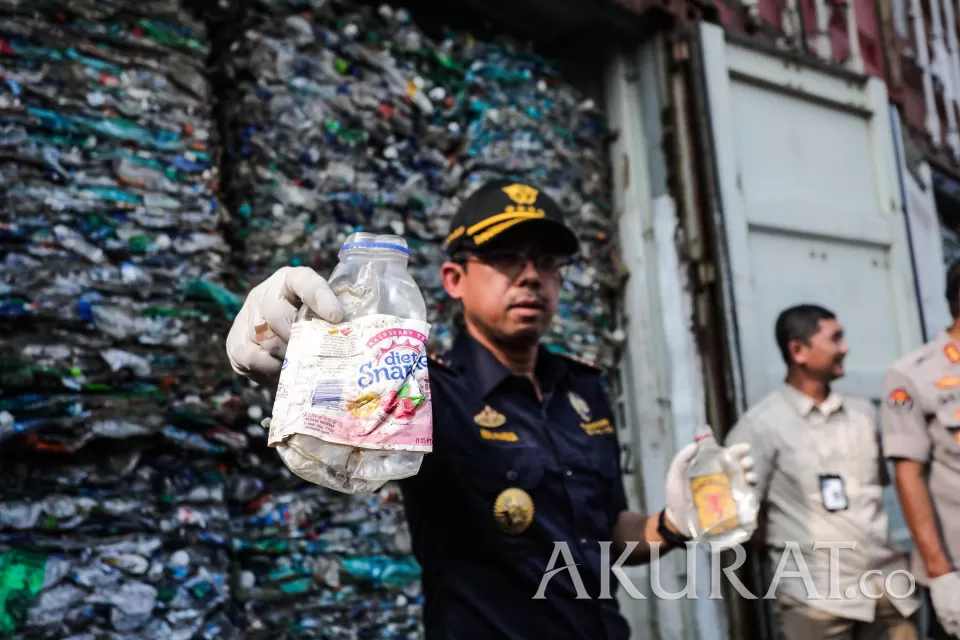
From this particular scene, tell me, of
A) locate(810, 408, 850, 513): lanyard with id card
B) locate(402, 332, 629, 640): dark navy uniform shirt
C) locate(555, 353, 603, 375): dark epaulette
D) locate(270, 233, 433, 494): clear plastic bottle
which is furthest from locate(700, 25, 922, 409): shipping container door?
locate(270, 233, 433, 494): clear plastic bottle

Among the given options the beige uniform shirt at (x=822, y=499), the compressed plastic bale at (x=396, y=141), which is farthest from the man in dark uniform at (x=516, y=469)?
the beige uniform shirt at (x=822, y=499)

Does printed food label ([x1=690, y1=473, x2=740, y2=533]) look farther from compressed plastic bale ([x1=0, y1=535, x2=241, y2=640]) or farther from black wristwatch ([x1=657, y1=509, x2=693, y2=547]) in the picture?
compressed plastic bale ([x1=0, y1=535, x2=241, y2=640])

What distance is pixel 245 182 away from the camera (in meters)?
2.48

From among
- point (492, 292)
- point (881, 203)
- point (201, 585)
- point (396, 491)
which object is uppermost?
point (881, 203)

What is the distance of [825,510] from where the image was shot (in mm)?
2547

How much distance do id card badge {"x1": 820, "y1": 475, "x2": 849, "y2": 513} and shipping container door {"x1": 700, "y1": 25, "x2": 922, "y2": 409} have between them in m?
0.44

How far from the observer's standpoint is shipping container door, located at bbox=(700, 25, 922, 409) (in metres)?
3.08

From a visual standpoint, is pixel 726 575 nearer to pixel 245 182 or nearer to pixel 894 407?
pixel 894 407

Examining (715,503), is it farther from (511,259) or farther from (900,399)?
(900,399)

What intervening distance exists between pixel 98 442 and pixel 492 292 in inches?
45.4

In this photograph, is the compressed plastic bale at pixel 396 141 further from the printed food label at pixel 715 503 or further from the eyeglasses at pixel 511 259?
the printed food label at pixel 715 503

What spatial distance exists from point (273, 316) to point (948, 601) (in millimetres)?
2248

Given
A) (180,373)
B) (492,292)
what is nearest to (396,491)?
(180,373)

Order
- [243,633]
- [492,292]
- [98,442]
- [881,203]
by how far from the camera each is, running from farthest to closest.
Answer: [881,203] < [243,633] < [98,442] < [492,292]
